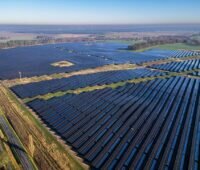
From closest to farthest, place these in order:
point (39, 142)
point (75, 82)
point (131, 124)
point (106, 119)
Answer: point (39, 142) < point (131, 124) < point (106, 119) < point (75, 82)

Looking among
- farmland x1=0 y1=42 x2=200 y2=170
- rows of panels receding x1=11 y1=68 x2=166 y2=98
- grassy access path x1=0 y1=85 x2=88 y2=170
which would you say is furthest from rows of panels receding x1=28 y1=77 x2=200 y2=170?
rows of panels receding x1=11 y1=68 x2=166 y2=98

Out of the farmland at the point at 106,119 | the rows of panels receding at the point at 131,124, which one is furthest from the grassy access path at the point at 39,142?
the rows of panels receding at the point at 131,124

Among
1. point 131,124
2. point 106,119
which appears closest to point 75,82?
point 106,119

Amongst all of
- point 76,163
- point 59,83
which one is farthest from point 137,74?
point 76,163

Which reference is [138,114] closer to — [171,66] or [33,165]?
[33,165]

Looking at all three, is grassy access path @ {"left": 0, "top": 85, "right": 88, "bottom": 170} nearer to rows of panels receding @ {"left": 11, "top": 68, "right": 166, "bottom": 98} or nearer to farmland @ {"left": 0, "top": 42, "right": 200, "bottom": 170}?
farmland @ {"left": 0, "top": 42, "right": 200, "bottom": 170}

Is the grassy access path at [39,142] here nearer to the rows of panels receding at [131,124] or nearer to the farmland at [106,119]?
the farmland at [106,119]

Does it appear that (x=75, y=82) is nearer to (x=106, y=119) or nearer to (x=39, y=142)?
(x=106, y=119)
